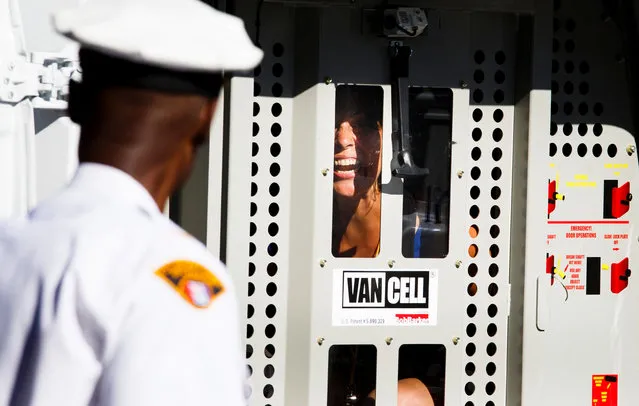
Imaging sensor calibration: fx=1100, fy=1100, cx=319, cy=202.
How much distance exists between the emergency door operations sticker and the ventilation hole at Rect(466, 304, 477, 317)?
141 mm

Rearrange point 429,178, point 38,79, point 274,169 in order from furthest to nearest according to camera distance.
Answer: point 429,178
point 274,169
point 38,79

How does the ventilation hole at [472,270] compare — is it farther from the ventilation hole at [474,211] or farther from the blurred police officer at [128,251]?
the blurred police officer at [128,251]

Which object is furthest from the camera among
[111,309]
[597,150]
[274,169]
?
[597,150]

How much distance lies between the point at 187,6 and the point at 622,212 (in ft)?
7.83

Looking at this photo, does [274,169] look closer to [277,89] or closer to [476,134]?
[277,89]

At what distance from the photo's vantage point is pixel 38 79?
115 inches

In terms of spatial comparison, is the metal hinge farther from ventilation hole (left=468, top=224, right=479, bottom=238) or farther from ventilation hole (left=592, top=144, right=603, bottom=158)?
ventilation hole (left=592, top=144, right=603, bottom=158)

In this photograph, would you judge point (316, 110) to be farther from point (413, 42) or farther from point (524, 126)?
point (524, 126)

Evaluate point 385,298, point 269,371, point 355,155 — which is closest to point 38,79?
point 355,155

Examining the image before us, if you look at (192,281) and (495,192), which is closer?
(192,281)

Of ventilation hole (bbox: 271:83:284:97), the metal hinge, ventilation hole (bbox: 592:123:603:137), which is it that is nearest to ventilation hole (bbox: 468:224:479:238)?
ventilation hole (bbox: 592:123:603:137)

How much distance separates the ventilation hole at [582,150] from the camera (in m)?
3.49

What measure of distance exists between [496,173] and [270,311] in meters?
0.82

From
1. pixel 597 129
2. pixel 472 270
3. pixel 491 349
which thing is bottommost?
pixel 491 349
